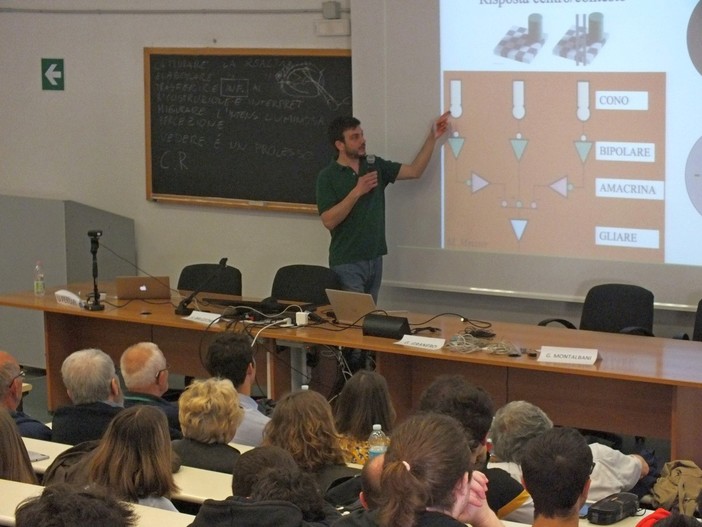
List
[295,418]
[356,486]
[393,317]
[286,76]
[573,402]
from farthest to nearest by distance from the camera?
[286,76] < [393,317] < [573,402] < [295,418] < [356,486]

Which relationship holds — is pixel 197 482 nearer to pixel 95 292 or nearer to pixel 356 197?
pixel 95 292

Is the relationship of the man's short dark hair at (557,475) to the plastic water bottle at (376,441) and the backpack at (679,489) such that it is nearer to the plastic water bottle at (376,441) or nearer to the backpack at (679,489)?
the plastic water bottle at (376,441)

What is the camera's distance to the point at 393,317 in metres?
5.33

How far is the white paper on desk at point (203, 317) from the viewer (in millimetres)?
5680

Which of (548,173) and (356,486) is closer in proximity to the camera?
(356,486)

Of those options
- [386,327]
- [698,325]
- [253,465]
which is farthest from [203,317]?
[253,465]

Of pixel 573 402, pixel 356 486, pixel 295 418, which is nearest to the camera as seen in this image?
pixel 356 486

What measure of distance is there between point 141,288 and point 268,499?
3.85m

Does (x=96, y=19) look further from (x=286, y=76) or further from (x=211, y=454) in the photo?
(x=211, y=454)

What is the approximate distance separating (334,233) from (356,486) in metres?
3.38

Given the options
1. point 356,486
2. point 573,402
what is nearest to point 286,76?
point 573,402

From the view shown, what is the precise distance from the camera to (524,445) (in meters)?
3.62

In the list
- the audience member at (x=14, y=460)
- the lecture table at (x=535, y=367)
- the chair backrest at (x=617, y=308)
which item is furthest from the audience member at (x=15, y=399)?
the chair backrest at (x=617, y=308)

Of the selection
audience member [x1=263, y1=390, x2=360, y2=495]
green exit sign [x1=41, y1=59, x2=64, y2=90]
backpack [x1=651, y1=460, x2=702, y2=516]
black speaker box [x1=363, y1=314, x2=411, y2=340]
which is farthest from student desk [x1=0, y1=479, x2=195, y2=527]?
green exit sign [x1=41, y1=59, x2=64, y2=90]
